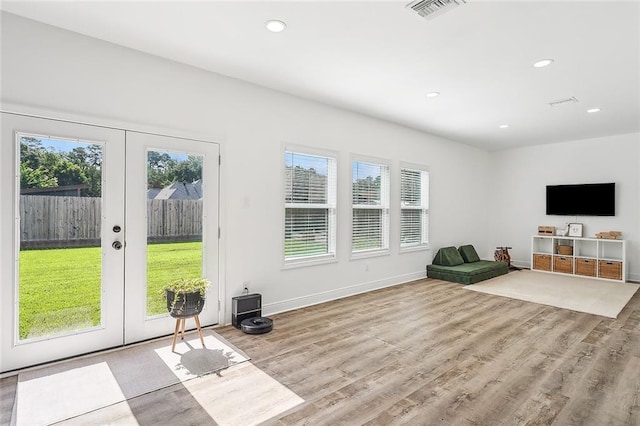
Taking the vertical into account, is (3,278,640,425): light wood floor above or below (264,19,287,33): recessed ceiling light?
below

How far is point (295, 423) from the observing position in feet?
6.82

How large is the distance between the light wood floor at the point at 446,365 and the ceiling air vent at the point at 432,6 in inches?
111

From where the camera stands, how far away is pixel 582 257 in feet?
22.3

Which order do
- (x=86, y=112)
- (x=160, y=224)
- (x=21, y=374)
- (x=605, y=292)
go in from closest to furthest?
(x=21, y=374), (x=86, y=112), (x=160, y=224), (x=605, y=292)

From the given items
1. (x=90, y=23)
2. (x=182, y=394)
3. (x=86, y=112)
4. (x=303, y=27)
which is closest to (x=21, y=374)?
(x=182, y=394)

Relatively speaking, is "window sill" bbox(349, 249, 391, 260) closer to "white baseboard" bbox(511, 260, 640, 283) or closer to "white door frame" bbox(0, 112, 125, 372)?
"white door frame" bbox(0, 112, 125, 372)

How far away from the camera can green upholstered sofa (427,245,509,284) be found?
6132 millimetres

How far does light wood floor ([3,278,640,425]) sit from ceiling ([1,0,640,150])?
2.82m

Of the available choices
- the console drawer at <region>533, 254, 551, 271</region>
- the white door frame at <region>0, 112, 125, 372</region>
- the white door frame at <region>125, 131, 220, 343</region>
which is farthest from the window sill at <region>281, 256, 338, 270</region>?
the console drawer at <region>533, 254, 551, 271</region>

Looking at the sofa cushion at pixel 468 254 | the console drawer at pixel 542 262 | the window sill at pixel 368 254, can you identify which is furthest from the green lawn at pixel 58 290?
the console drawer at pixel 542 262

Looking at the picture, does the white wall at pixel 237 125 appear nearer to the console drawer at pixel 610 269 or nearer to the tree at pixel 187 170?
the tree at pixel 187 170

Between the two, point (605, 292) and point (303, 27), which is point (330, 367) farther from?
point (605, 292)

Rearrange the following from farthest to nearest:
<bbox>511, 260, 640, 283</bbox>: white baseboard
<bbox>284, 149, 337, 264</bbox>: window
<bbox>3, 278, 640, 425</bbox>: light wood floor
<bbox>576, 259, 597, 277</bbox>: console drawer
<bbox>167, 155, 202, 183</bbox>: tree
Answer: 1. <bbox>576, 259, 597, 277</bbox>: console drawer
2. <bbox>511, 260, 640, 283</bbox>: white baseboard
3. <bbox>284, 149, 337, 264</bbox>: window
4. <bbox>167, 155, 202, 183</bbox>: tree
5. <bbox>3, 278, 640, 425</bbox>: light wood floor

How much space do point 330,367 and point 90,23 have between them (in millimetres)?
3462
